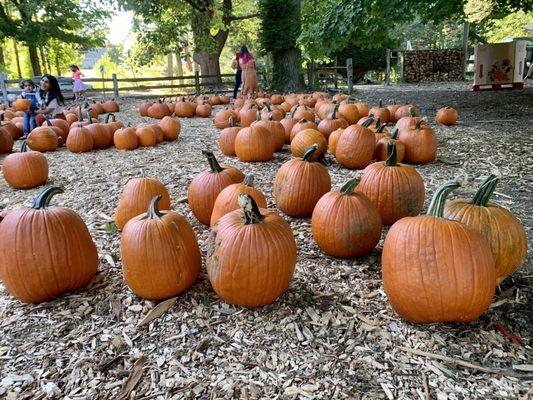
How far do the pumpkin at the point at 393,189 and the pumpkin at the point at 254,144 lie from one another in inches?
95.1

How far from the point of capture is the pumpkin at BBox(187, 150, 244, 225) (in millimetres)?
3539

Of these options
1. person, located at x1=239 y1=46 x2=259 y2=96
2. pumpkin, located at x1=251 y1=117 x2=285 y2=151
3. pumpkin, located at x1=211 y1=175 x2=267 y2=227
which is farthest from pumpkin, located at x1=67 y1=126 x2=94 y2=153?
person, located at x1=239 y1=46 x2=259 y2=96

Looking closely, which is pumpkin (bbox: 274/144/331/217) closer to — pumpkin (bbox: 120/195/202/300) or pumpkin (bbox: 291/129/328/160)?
pumpkin (bbox: 120/195/202/300)

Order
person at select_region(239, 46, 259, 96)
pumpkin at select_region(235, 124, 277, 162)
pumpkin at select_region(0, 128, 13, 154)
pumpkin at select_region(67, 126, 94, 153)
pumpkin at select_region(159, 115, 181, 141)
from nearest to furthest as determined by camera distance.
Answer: pumpkin at select_region(235, 124, 277, 162) < pumpkin at select_region(67, 126, 94, 153) < pumpkin at select_region(0, 128, 13, 154) < pumpkin at select_region(159, 115, 181, 141) < person at select_region(239, 46, 259, 96)

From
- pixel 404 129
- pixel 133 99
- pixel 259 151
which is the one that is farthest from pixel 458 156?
pixel 133 99

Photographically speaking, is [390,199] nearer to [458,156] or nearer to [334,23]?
[458,156]

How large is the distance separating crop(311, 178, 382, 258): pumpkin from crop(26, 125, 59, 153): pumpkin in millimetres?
6027

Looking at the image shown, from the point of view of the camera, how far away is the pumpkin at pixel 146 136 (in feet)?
23.7

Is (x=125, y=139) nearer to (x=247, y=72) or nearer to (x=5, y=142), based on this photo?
(x=5, y=142)

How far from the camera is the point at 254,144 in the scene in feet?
18.8

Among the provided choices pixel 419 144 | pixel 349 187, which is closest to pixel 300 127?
pixel 419 144

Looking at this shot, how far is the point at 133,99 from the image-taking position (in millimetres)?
16891

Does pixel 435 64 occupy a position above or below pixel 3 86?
above

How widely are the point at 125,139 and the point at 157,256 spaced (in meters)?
5.06
